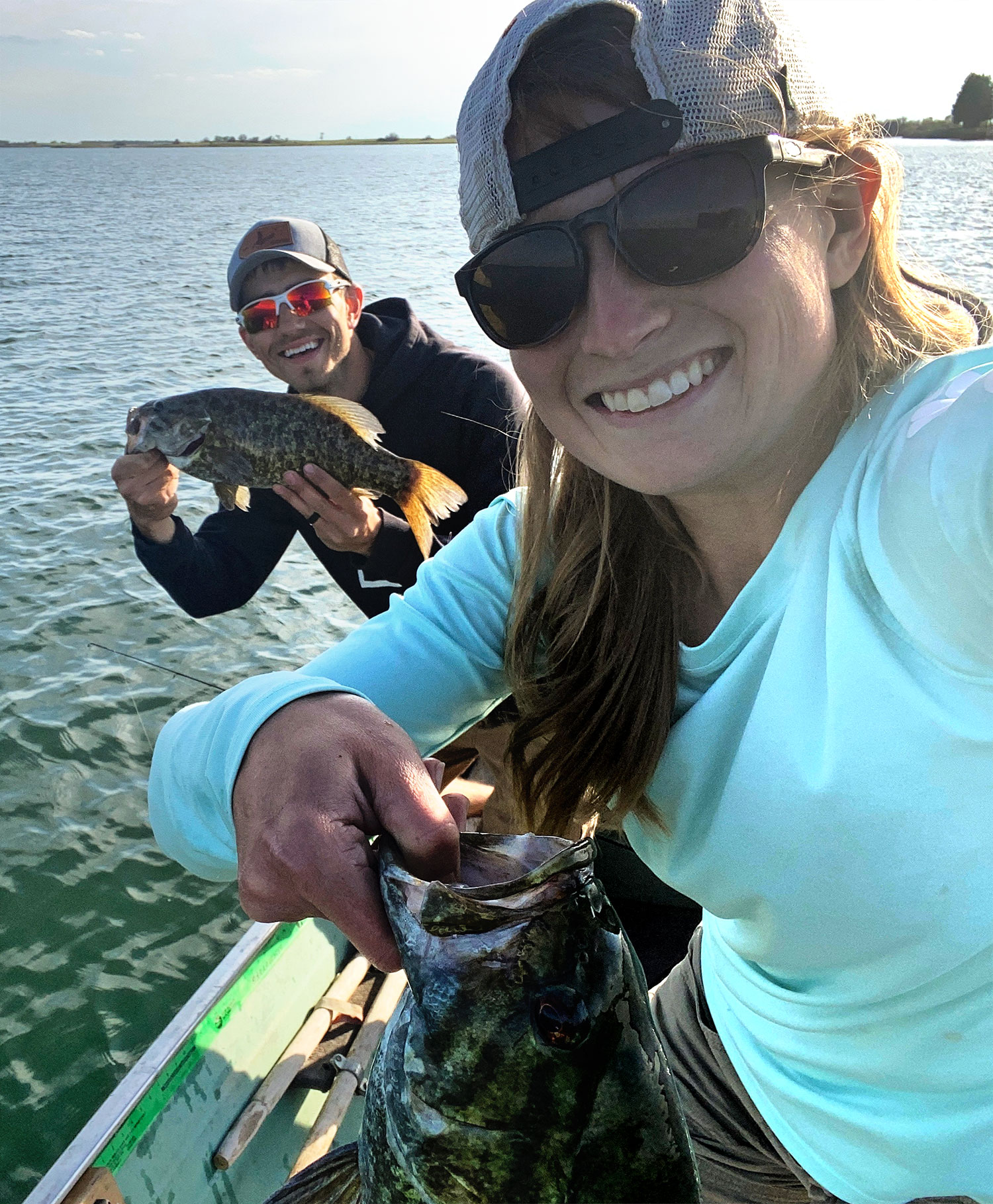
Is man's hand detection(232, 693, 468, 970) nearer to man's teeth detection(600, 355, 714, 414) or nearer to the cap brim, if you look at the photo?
man's teeth detection(600, 355, 714, 414)

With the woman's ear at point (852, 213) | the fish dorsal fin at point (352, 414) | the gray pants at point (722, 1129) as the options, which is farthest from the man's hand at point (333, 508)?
the woman's ear at point (852, 213)

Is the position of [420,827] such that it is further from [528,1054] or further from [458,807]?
[528,1054]

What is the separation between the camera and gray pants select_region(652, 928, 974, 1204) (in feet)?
6.65

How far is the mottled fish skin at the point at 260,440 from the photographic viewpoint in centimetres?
A: 483

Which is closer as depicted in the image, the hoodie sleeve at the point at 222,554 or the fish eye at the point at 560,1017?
the fish eye at the point at 560,1017

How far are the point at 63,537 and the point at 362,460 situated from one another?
798 centimetres

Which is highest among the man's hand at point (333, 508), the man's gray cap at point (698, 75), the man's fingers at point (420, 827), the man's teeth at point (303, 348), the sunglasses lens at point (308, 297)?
the man's gray cap at point (698, 75)

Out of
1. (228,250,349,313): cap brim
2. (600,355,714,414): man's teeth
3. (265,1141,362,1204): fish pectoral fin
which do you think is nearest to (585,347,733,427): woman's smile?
(600,355,714,414): man's teeth

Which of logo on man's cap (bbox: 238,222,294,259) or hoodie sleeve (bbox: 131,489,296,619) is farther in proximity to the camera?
logo on man's cap (bbox: 238,222,294,259)

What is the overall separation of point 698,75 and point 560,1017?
1364 millimetres

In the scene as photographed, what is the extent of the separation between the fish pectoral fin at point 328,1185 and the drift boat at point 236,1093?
1636 millimetres

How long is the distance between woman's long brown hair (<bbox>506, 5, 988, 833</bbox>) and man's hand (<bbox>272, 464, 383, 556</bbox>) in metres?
2.62

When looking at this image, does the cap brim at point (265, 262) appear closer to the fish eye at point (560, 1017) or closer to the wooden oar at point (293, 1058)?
the wooden oar at point (293, 1058)

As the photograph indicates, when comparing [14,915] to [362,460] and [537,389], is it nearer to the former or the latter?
[362,460]
